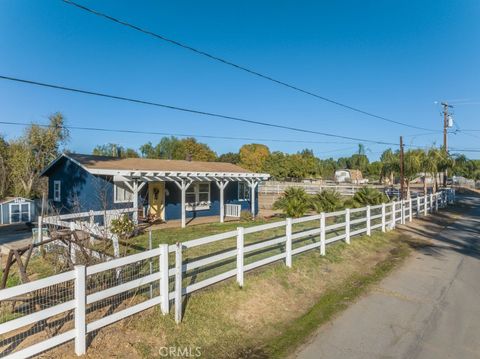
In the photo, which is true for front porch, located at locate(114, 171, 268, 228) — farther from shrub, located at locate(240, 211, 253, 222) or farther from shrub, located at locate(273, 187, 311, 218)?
shrub, located at locate(273, 187, 311, 218)

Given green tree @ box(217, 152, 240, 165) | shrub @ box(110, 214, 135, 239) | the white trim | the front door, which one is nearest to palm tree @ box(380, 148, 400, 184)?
the white trim

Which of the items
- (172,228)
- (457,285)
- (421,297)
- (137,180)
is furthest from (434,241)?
(137,180)

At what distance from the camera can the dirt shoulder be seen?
4449mm

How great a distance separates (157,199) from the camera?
18078mm

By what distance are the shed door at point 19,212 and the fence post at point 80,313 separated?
819 inches

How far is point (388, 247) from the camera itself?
1142cm

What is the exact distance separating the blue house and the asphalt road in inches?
391

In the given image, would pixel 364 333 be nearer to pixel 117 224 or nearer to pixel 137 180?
pixel 117 224

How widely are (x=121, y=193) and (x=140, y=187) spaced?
69.5 inches

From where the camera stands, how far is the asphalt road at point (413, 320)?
4.61 m

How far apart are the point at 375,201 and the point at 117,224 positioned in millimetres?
13009

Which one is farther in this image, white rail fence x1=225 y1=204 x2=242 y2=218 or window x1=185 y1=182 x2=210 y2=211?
white rail fence x1=225 y1=204 x2=242 y2=218

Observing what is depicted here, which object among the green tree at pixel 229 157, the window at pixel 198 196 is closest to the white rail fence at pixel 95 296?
the window at pixel 198 196

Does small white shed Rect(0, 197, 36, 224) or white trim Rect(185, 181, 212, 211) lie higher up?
white trim Rect(185, 181, 212, 211)
